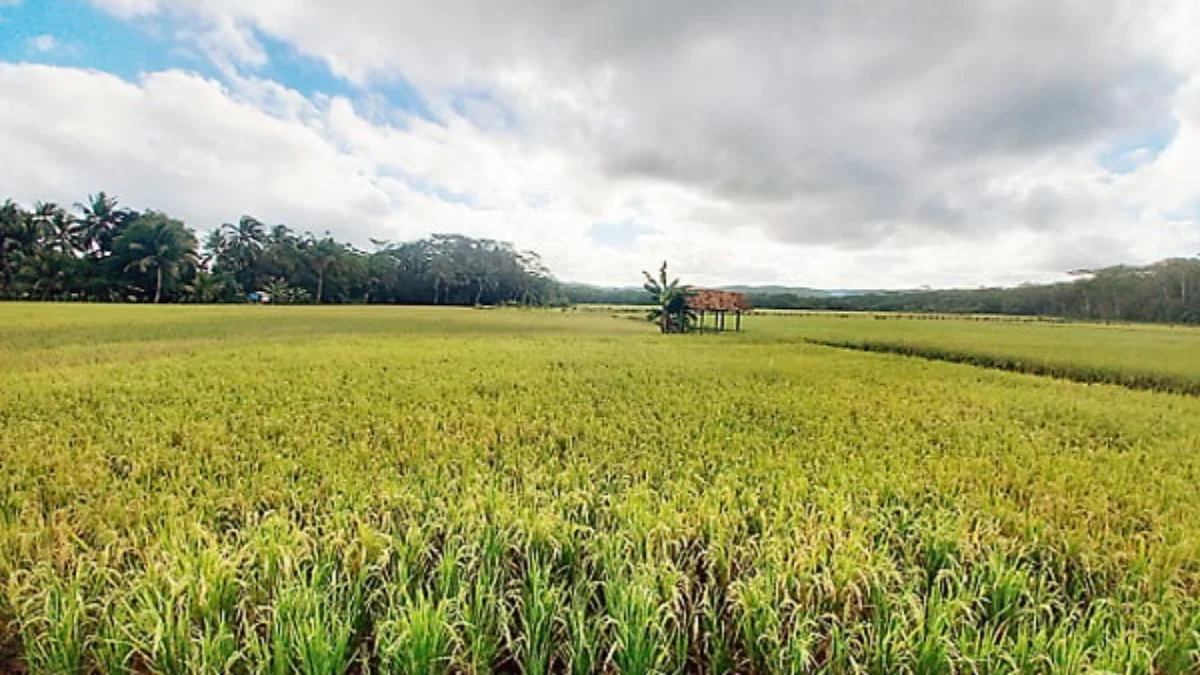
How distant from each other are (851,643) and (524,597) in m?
1.94

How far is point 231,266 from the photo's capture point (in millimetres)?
67688

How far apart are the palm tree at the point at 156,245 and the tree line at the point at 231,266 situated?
94 mm

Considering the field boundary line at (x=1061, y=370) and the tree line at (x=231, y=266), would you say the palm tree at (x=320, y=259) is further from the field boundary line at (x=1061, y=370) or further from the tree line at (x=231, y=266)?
the field boundary line at (x=1061, y=370)

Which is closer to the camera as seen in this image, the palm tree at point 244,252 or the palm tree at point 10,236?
the palm tree at point 10,236

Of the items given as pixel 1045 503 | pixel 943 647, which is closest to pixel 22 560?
pixel 943 647

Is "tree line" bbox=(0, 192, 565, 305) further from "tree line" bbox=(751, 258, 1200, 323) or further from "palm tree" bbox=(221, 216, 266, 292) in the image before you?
"tree line" bbox=(751, 258, 1200, 323)

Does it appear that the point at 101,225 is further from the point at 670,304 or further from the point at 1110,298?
the point at 1110,298

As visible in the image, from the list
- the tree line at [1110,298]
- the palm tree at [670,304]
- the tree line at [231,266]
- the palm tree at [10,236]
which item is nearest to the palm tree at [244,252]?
the tree line at [231,266]

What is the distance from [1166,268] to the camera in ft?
202

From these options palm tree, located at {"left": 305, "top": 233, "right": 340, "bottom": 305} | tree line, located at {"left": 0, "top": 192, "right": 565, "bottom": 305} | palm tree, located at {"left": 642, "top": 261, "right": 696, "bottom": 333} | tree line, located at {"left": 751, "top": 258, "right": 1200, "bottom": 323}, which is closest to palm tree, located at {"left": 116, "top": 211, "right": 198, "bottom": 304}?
tree line, located at {"left": 0, "top": 192, "right": 565, "bottom": 305}

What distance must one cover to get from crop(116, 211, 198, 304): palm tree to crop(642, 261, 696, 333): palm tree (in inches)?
1840

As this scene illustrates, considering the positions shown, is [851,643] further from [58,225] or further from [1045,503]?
[58,225]

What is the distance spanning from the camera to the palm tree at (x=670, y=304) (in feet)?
115

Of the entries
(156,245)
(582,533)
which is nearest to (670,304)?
(582,533)
